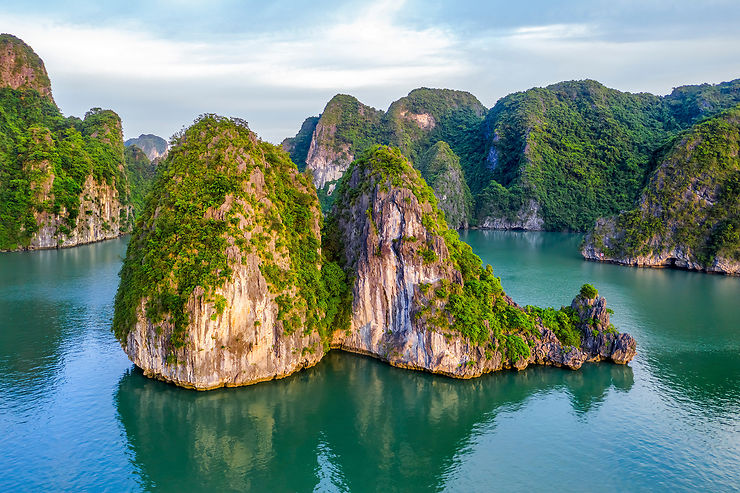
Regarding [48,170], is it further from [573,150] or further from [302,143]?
[573,150]

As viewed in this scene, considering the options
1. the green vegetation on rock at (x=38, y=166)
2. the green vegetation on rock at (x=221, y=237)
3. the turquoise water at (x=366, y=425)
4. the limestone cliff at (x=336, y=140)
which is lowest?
the turquoise water at (x=366, y=425)

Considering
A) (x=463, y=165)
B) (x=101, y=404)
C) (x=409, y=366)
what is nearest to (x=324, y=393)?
(x=409, y=366)

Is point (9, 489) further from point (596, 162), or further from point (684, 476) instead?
point (596, 162)

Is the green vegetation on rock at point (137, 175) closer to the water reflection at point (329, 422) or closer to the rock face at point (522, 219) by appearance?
the rock face at point (522, 219)

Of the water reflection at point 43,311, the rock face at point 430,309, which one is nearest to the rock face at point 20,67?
the water reflection at point 43,311

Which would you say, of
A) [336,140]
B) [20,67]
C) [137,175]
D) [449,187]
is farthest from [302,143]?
[20,67]

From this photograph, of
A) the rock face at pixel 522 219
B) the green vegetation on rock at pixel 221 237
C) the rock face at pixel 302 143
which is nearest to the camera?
the green vegetation on rock at pixel 221 237

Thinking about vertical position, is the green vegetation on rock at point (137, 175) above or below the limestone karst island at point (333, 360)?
above
